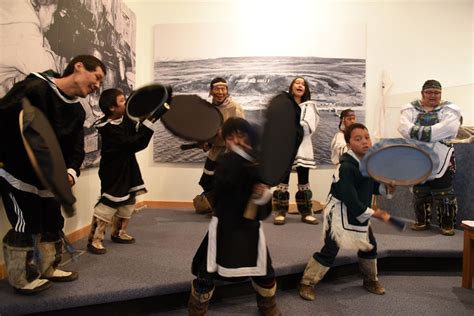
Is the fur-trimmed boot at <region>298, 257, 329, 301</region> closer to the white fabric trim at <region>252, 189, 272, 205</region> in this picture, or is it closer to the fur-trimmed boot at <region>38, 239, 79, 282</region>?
the white fabric trim at <region>252, 189, 272, 205</region>

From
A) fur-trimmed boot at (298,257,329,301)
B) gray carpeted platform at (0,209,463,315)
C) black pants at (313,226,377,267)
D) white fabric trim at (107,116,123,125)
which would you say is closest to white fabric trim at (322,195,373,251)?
black pants at (313,226,377,267)

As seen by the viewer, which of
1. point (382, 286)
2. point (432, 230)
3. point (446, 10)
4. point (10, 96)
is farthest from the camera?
point (446, 10)

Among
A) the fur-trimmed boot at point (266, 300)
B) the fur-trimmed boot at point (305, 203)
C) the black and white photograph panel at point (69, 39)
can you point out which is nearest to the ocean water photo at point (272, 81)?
the black and white photograph panel at point (69, 39)

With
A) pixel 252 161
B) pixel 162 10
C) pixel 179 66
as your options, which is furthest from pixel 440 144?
pixel 162 10

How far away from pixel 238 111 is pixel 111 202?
154cm

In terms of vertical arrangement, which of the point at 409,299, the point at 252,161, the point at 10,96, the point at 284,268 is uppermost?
the point at 10,96

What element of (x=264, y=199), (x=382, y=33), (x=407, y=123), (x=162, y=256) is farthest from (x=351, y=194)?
(x=382, y=33)

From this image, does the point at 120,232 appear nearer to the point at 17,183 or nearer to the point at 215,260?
the point at 17,183

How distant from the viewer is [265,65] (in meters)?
4.71

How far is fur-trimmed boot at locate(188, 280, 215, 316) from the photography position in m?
1.86

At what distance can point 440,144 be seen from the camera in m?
3.27

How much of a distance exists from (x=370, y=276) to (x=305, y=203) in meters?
1.32

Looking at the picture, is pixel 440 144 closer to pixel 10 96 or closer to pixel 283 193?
pixel 283 193

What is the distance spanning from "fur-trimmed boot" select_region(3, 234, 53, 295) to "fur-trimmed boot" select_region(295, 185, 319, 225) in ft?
8.21
